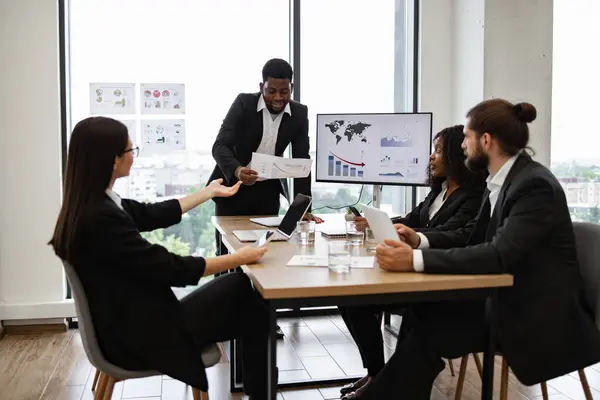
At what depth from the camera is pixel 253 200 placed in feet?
11.8

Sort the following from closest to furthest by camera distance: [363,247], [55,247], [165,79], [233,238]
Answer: [55,247] < [363,247] < [233,238] < [165,79]

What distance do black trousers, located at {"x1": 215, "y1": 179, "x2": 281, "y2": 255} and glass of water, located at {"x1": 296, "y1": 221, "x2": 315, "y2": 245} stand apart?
2.55 ft

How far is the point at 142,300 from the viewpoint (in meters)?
1.92

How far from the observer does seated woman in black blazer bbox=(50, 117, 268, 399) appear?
6.03 feet

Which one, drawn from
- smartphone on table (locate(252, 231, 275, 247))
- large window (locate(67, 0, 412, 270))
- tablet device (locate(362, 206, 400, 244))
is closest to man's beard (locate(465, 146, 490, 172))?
tablet device (locate(362, 206, 400, 244))

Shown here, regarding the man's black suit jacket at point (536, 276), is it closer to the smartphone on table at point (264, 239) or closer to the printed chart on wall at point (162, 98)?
the smartphone on table at point (264, 239)

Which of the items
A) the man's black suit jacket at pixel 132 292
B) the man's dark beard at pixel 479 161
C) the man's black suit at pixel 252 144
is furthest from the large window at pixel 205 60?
the man's black suit jacket at pixel 132 292

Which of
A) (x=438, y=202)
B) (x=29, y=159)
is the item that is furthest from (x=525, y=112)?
(x=29, y=159)

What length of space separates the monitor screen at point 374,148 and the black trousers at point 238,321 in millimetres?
1458

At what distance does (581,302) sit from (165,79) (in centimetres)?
296

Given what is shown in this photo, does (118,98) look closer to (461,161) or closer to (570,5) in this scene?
(461,161)

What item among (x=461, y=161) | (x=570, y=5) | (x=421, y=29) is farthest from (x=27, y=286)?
(x=570, y=5)

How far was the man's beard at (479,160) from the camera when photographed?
2.29 m

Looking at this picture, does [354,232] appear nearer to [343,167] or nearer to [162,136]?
[343,167]
